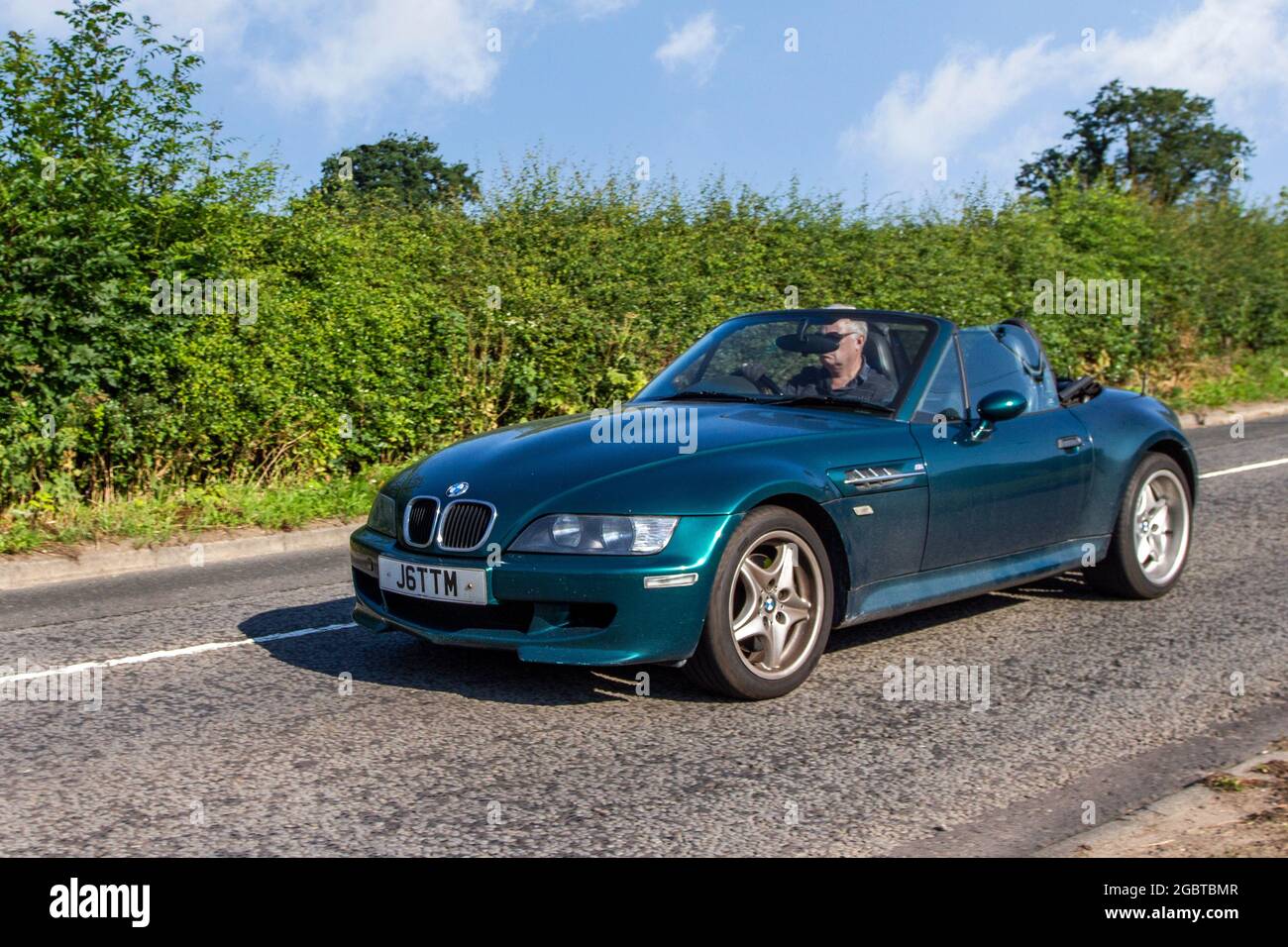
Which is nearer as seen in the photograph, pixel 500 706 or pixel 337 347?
pixel 500 706

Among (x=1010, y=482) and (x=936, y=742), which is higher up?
(x=1010, y=482)

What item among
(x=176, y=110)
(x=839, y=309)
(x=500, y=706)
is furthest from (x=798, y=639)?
(x=176, y=110)

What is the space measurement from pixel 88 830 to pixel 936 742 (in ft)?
9.49

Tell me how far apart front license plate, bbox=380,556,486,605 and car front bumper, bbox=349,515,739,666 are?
3cm

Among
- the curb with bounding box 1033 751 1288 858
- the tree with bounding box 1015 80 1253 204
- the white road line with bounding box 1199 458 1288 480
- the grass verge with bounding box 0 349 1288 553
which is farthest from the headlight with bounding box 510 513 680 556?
the tree with bounding box 1015 80 1253 204

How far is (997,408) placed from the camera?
21.2ft

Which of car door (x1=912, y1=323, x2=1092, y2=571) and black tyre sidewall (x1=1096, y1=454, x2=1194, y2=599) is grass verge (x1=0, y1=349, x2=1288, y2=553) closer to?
car door (x1=912, y1=323, x2=1092, y2=571)

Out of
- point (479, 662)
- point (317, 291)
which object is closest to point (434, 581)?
point (479, 662)

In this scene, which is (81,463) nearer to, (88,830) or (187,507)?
(187,507)

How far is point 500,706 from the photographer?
18.3 ft

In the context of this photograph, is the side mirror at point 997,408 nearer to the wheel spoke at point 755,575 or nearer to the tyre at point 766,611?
the tyre at point 766,611

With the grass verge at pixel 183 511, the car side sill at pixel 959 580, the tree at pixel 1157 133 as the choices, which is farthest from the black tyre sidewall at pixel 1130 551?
the tree at pixel 1157 133

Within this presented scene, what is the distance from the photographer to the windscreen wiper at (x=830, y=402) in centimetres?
641

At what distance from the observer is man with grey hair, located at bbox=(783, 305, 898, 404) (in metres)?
6.53
